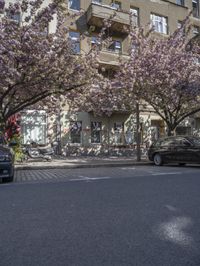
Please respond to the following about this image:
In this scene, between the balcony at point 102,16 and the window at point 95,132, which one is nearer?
the balcony at point 102,16

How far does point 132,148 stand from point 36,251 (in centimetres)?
2166

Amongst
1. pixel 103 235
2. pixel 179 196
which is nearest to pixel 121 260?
pixel 103 235

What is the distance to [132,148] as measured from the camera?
2506cm

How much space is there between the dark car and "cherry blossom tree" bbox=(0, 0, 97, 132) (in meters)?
5.46

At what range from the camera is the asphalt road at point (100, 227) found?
351cm

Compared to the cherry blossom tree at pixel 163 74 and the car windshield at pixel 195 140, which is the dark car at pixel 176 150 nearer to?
the car windshield at pixel 195 140

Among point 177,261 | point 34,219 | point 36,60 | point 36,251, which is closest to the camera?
point 177,261

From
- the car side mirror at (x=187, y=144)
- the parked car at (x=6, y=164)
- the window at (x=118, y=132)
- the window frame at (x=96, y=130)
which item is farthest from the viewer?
the window at (x=118, y=132)

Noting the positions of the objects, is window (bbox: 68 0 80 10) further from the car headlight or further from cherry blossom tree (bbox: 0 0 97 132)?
the car headlight

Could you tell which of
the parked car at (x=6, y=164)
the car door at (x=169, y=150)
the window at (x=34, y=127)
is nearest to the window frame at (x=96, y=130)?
the window at (x=34, y=127)

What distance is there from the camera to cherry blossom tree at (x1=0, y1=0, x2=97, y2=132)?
1148cm

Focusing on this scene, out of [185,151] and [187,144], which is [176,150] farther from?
[187,144]

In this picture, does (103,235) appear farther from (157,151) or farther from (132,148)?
(132,148)

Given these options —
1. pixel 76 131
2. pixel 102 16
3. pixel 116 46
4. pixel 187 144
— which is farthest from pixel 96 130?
pixel 187 144
